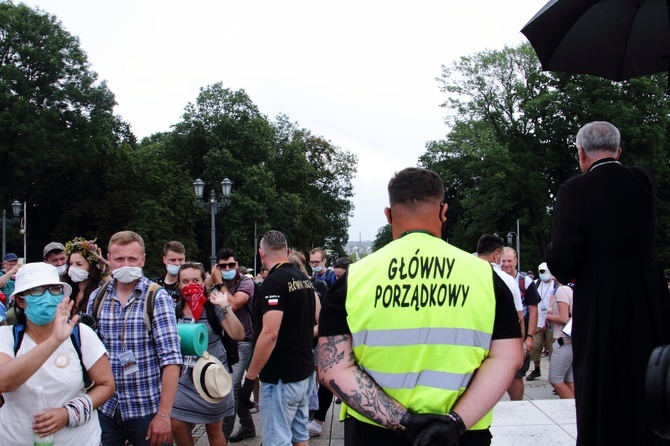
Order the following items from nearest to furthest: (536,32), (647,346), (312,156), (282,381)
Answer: (647,346), (536,32), (282,381), (312,156)

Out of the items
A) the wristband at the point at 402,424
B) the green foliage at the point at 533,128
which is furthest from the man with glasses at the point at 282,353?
the green foliage at the point at 533,128

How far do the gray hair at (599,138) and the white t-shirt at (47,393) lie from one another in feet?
9.57

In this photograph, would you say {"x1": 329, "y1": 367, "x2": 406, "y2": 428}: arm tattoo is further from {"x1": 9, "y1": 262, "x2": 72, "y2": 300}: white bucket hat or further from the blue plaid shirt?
the blue plaid shirt

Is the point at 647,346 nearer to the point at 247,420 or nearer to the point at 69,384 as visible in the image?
the point at 69,384

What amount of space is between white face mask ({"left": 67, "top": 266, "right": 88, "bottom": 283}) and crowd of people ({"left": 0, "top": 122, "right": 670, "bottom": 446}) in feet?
4.97

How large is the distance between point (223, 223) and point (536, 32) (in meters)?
46.3

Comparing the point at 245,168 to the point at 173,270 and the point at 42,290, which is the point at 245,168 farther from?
the point at 42,290

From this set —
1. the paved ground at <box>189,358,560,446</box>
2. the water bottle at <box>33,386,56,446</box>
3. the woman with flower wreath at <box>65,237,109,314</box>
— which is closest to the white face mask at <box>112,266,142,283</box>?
the water bottle at <box>33,386,56,446</box>

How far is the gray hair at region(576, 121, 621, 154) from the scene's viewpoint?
11.9ft

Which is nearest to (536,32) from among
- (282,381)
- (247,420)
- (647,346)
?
(647,346)

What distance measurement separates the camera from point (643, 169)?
3582 millimetres

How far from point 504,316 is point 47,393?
7.95ft

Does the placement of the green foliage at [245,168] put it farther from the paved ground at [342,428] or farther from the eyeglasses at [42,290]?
the eyeglasses at [42,290]

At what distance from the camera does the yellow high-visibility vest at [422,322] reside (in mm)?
2605
